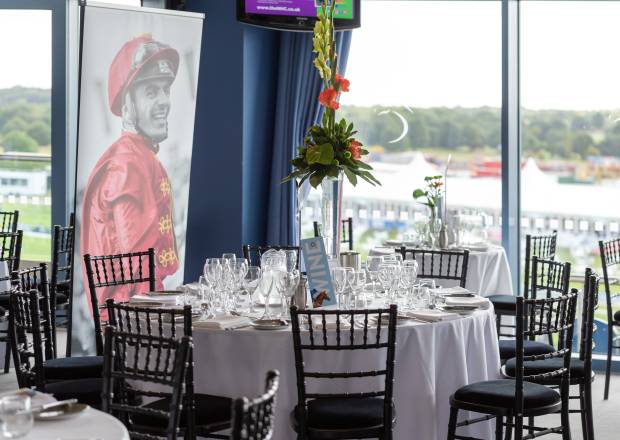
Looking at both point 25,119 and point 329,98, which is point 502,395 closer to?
point 329,98

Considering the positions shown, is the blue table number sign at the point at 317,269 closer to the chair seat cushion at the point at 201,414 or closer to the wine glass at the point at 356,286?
the wine glass at the point at 356,286

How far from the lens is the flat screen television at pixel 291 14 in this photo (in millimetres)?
7008

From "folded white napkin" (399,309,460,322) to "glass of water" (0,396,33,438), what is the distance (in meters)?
2.07

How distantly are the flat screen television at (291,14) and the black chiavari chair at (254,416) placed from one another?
16.1 ft

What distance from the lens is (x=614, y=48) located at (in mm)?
Result: 7211

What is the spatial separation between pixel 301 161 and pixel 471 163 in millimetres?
3113

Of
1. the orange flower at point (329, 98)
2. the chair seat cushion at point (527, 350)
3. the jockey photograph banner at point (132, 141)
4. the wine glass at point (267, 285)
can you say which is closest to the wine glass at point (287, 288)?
the wine glass at point (267, 285)

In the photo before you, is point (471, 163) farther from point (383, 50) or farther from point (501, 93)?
point (383, 50)

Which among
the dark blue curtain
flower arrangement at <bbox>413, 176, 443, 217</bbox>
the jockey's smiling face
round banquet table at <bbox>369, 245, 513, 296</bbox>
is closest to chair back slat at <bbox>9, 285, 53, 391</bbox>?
the jockey's smiling face

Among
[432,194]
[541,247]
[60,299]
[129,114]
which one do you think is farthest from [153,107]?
[541,247]

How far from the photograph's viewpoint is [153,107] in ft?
21.6

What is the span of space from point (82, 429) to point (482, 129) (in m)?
5.51

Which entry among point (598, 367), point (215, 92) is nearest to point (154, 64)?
point (215, 92)

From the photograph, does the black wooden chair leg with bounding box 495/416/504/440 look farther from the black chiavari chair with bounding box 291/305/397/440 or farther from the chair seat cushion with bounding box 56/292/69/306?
the chair seat cushion with bounding box 56/292/69/306
